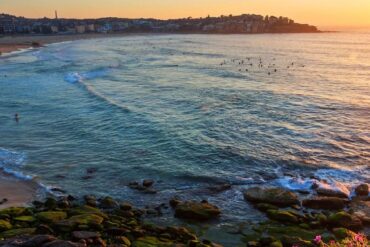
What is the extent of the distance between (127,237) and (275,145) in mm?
12739

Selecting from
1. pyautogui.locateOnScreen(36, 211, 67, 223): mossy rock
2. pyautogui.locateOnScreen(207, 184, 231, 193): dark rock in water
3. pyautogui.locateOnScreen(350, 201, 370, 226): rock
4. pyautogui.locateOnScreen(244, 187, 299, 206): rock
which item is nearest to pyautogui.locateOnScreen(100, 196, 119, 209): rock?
pyautogui.locateOnScreen(36, 211, 67, 223): mossy rock

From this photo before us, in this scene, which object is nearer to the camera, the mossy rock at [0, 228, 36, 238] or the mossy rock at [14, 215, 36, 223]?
the mossy rock at [0, 228, 36, 238]

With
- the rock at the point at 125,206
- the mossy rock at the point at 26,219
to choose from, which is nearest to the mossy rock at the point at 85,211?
the rock at the point at 125,206

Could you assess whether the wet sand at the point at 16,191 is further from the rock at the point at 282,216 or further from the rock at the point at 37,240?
the rock at the point at 282,216

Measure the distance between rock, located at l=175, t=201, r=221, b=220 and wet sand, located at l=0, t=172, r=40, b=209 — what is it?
5776mm

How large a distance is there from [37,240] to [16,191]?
7.01m

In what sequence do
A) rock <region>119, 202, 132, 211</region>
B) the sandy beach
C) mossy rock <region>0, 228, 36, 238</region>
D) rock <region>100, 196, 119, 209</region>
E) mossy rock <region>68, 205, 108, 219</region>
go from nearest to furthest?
mossy rock <region>0, 228, 36, 238</region>
mossy rock <region>68, 205, 108, 219</region>
rock <region>119, 202, 132, 211</region>
rock <region>100, 196, 119, 209</region>
the sandy beach

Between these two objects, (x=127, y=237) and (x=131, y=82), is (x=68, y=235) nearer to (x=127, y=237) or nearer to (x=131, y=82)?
(x=127, y=237)

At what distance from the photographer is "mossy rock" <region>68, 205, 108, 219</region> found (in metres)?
15.6

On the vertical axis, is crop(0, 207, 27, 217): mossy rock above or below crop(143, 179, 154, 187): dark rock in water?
above

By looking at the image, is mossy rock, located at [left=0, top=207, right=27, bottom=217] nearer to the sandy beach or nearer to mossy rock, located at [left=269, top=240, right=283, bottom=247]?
mossy rock, located at [left=269, top=240, right=283, bottom=247]

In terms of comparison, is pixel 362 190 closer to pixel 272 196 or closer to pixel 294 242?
pixel 272 196

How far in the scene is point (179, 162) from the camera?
22.2m

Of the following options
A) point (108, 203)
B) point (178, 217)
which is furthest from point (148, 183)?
point (178, 217)
